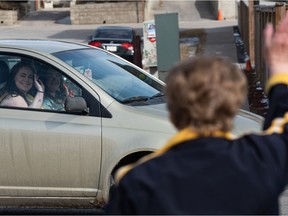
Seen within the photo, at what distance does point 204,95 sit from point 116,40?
70.4ft

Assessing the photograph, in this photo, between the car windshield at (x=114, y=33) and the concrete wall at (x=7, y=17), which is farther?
the concrete wall at (x=7, y=17)

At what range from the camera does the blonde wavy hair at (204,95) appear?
2266 mm

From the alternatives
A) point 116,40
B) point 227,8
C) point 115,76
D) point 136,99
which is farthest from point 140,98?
point 227,8

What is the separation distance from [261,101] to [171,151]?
1218cm

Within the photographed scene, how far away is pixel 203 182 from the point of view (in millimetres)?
2291

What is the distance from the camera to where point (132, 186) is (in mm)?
2320

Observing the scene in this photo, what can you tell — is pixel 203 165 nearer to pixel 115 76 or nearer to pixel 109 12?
pixel 115 76

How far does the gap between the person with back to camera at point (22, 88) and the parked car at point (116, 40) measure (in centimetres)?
1515

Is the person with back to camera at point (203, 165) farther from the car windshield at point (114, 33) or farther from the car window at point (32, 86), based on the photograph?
the car windshield at point (114, 33)

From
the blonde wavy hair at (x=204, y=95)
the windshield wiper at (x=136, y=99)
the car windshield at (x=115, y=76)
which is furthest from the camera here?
the car windshield at (x=115, y=76)

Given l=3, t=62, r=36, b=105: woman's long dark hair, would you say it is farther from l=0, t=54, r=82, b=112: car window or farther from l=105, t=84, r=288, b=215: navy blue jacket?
l=105, t=84, r=288, b=215: navy blue jacket

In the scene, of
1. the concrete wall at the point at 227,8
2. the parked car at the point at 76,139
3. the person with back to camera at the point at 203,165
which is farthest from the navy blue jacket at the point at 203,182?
the concrete wall at the point at 227,8

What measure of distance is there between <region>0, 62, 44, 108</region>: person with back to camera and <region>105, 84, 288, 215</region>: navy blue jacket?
430 cm

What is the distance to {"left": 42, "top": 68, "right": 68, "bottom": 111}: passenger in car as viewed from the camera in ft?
21.5
